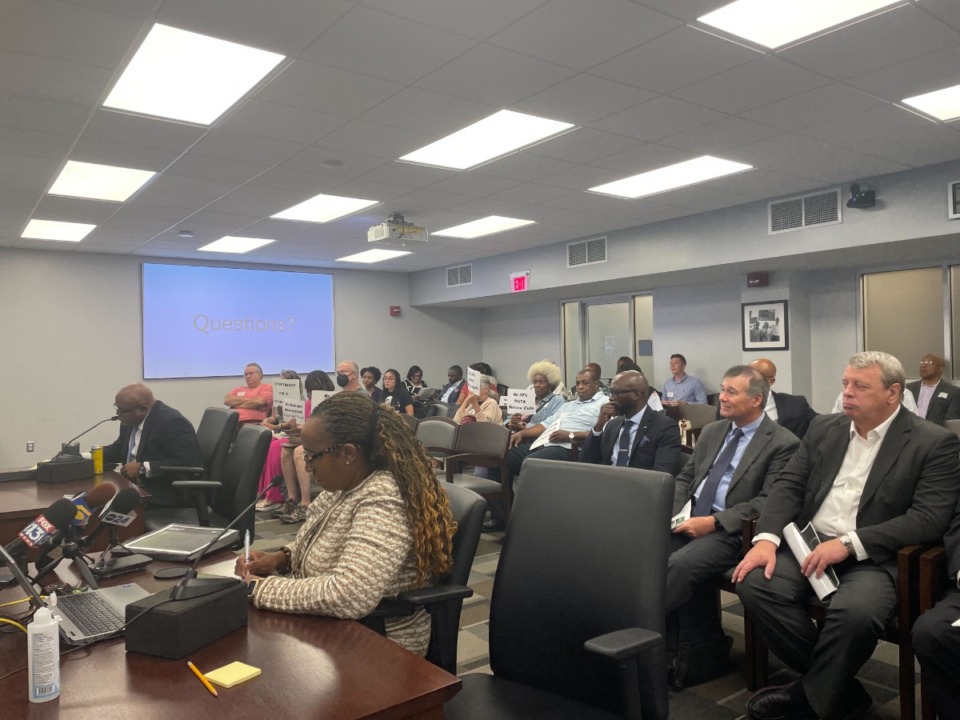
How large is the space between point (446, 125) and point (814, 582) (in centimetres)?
314

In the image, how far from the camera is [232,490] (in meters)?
3.63

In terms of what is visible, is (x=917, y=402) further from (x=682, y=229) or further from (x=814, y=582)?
(x=814, y=582)

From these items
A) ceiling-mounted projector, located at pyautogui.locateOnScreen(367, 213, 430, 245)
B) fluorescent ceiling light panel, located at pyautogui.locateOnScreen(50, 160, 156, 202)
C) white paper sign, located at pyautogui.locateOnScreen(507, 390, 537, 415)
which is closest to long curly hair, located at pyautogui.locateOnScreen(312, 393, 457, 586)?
white paper sign, located at pyautogui.locateOnScreen(507, 390, 537, 415)

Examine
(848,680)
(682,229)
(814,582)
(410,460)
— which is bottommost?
(848,680)

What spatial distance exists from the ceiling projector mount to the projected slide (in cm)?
719

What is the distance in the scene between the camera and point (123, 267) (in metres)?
8.86

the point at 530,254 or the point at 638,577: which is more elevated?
the point at 530,254

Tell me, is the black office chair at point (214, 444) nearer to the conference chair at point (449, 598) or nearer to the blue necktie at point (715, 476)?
the conference chair at point (449, 598)

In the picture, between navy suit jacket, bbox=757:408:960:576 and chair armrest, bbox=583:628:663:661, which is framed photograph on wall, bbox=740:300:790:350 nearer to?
navy suit jacket, bbox=757:408:960:576

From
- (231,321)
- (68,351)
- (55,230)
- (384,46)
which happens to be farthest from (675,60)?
(68,351)

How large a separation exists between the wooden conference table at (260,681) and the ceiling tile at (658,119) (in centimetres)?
339

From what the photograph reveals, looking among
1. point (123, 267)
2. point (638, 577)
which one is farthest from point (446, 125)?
point (123, 267)

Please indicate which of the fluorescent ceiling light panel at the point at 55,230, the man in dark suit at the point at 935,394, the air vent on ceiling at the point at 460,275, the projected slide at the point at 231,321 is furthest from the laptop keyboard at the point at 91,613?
the air vent on ceiling at the point at 460,275

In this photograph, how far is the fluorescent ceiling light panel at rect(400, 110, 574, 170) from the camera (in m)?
4.23
